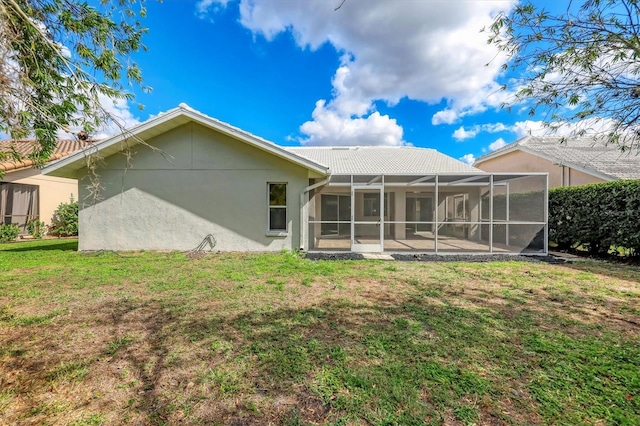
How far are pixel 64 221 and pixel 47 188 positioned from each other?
6.00 ft

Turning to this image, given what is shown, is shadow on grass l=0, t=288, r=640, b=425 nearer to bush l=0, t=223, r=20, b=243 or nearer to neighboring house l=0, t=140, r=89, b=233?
neighboring house l=0, t=140, r=89, b=233

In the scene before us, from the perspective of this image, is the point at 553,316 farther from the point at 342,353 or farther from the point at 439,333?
the point at 342,353

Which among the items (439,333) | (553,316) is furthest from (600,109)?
(439,333)

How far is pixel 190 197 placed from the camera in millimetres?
9531

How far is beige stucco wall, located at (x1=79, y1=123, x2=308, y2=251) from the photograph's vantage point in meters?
9.46

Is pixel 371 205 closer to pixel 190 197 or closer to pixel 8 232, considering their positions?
pixel 190 197

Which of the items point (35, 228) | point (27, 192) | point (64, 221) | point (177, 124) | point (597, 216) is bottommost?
point (35, 228)

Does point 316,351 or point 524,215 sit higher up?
point 524,215

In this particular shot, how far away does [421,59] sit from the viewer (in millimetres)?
10625

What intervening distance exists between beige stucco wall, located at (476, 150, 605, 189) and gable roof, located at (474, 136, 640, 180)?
12.4 inches

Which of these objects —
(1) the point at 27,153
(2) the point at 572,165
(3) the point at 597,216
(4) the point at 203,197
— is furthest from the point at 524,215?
(1) the point at 27,153

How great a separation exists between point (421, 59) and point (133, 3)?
9313 mm

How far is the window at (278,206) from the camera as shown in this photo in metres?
9.58

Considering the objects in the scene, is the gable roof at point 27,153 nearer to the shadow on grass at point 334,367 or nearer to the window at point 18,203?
the window at point 18,203
